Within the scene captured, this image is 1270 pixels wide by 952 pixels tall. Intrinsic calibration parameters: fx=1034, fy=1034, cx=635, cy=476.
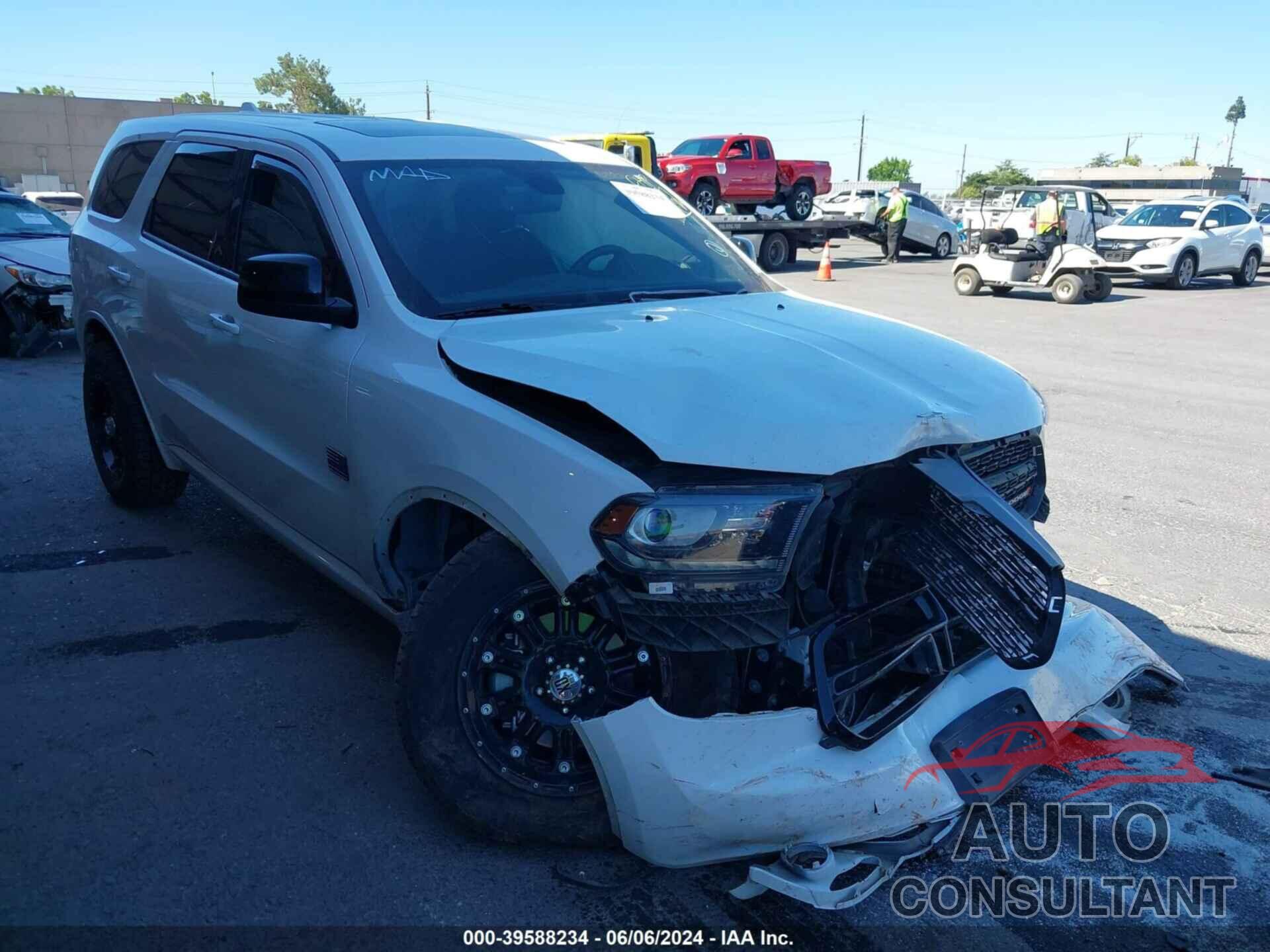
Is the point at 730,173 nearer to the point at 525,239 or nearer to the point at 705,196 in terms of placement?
the point at 705,196

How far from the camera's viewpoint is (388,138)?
3.90 m

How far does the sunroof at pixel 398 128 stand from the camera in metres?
4.01

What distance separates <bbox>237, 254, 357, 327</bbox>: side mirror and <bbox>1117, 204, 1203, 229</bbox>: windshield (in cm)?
2197

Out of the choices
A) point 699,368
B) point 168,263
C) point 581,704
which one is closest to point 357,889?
point 581,704

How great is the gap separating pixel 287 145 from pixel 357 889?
2.65 metres

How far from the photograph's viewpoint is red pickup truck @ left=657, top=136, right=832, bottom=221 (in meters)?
24.5

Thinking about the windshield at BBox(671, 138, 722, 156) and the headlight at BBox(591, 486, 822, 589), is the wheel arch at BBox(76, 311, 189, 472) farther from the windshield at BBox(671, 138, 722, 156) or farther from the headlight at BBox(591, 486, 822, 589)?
the windshield at BBox(671, 138, 722, 156)

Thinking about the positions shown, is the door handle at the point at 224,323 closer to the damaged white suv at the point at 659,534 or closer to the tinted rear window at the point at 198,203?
the tinted rear window at the point at 198,203

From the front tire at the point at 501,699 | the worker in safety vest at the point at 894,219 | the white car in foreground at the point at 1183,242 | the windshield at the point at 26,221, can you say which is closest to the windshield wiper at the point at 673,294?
the front tire at the point at 501,699

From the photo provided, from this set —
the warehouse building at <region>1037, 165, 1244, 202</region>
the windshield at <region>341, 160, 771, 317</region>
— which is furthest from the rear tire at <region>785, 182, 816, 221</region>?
the warehouse building at <region>1037, 165, 1244, 202</region>

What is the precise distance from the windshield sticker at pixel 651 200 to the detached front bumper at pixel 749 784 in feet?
8.11

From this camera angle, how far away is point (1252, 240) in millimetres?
22547

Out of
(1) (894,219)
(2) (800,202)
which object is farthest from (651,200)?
(2) (800,202)

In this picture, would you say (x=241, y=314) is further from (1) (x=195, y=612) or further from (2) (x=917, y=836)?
(2) (x=917, y=836)
